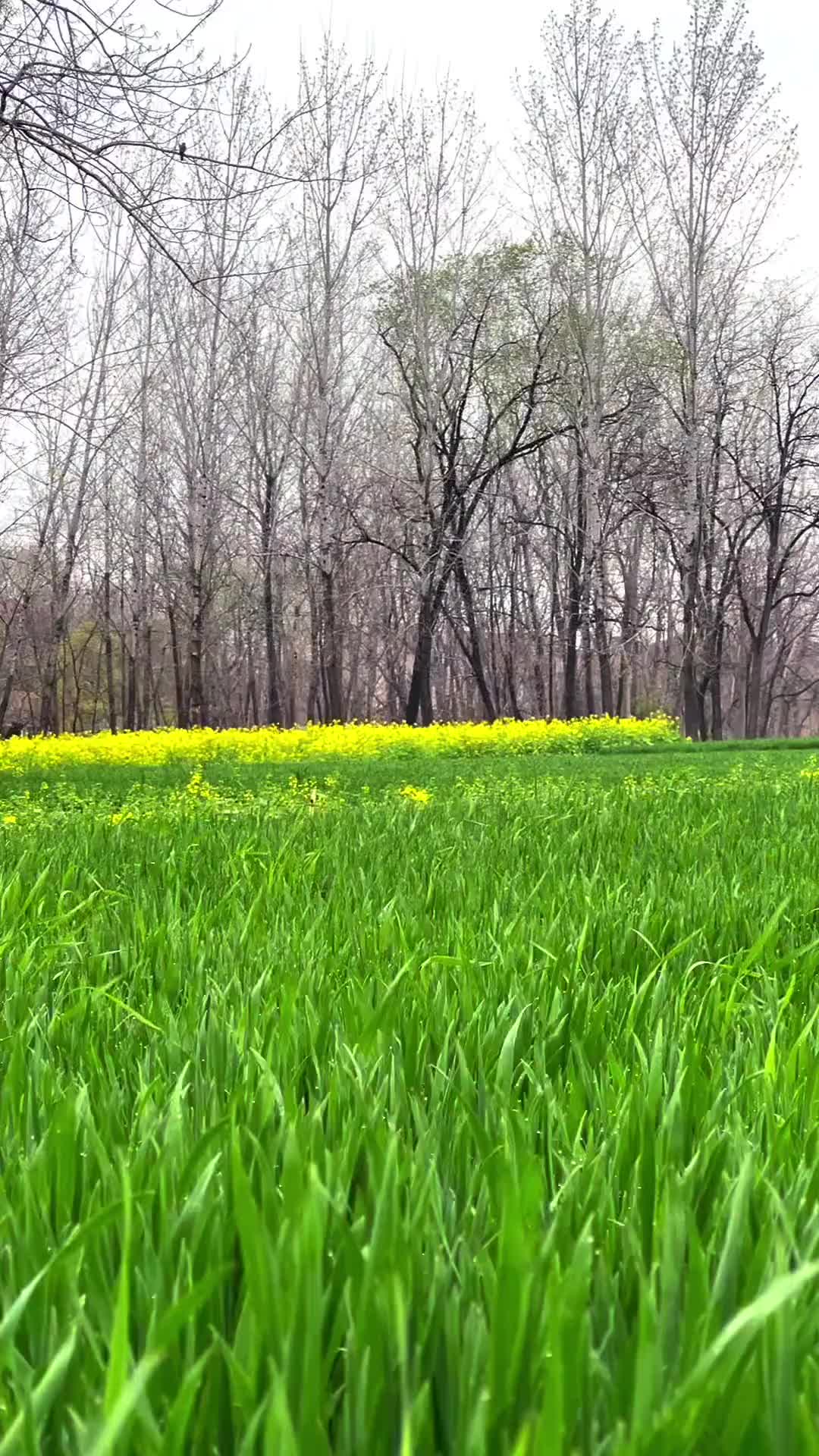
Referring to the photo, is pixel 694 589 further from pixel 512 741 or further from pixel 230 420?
pixel 230 420

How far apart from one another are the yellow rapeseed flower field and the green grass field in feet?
36.0

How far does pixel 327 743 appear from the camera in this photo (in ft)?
53.4

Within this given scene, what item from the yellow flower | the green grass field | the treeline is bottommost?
the yellow flower

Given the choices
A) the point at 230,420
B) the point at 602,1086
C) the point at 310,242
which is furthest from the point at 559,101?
the point at 602,1086

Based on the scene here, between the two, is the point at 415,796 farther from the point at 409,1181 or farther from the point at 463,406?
the point at 463,406

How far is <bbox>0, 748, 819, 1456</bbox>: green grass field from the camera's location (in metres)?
0.49

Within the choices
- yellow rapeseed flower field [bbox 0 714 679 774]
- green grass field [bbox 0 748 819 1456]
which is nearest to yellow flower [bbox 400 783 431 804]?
green grass field [bbox 0 748 819 1456]

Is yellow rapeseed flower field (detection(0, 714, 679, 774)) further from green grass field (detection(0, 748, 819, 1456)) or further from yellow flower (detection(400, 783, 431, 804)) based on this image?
green grass field (detection(0, 748, 819, 1456))

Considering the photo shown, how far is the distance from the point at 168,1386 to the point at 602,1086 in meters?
0.56

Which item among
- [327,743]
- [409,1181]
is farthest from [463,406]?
[409,1181]

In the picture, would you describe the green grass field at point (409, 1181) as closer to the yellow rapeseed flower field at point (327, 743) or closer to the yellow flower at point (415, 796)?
the yellow flower at point (415, 796)

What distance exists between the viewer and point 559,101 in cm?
2117

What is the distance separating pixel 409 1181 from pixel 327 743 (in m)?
15.6

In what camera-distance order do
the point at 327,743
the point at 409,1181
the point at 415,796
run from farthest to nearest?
the point at 327,743
the point at 415,796
the point at 409,1181
